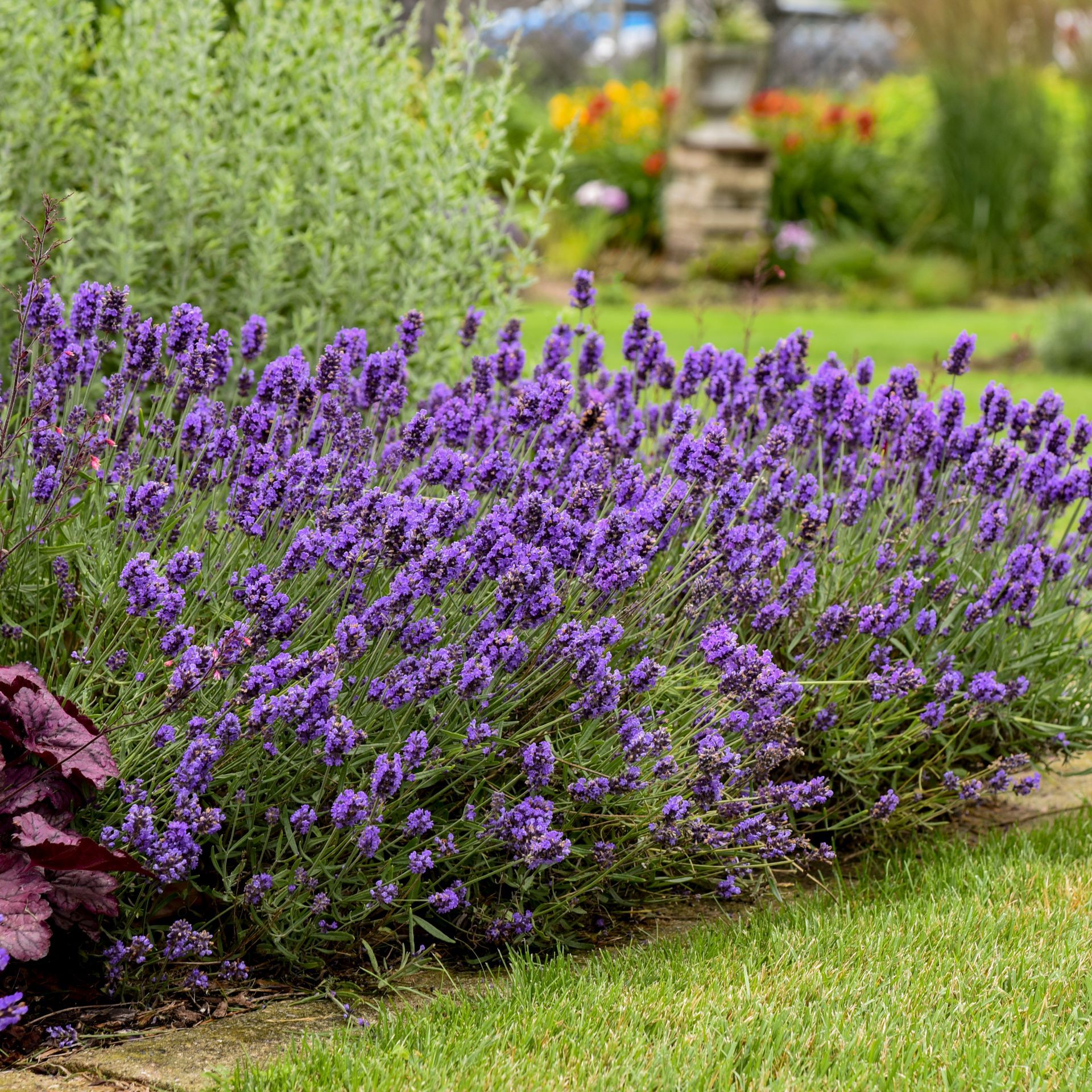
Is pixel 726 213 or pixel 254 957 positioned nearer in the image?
pixel 254 957

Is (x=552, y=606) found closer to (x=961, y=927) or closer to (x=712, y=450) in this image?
(x=712, y=450)

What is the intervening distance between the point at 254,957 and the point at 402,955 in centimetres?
31

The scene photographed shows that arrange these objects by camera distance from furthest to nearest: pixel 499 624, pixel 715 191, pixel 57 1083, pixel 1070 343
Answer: pixel 715 191 < pixel 1070 343 < pixel 499 624 < pixel 57 1083

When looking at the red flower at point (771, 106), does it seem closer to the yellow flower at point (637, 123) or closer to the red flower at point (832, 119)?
the red flower at point (832, 119)

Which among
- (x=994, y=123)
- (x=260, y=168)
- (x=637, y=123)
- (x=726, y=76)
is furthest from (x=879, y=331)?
(x=260, y=168)

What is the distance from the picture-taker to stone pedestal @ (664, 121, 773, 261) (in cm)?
1506

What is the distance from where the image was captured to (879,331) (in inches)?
497

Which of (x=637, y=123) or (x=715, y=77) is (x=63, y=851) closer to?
(x=637, y=123)

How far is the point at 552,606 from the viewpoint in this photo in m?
2.86

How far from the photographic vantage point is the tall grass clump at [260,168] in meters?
5.40

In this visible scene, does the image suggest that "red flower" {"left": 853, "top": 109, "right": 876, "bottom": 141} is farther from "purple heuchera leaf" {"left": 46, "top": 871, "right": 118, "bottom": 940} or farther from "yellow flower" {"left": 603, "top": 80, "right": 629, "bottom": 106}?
"purple heuchera leaf" {"left": 46, "top": 871, "right": 118, "bottom": 940}

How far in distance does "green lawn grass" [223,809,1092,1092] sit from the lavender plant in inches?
7.4

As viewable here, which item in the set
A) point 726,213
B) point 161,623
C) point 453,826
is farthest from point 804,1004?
point 726,213

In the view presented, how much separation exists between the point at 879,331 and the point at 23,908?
11146 millimetres
